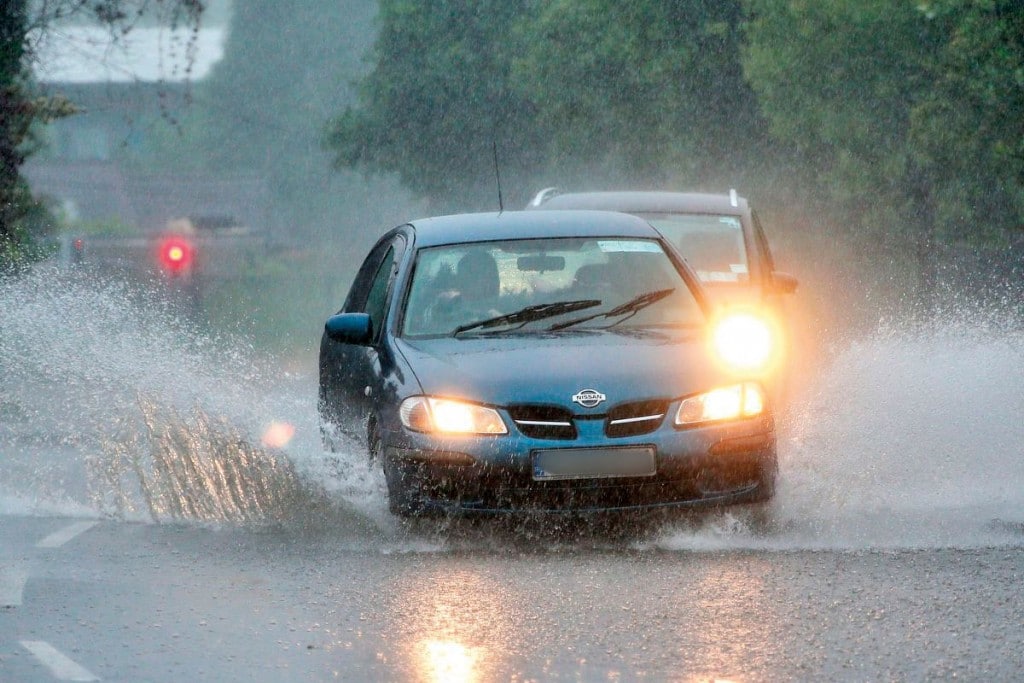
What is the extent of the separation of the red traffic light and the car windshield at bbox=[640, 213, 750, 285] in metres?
18.5

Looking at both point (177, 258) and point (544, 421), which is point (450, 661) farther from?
point (177, 258)

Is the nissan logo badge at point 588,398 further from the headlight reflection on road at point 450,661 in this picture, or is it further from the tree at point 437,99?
Result: the tree at point 437,99

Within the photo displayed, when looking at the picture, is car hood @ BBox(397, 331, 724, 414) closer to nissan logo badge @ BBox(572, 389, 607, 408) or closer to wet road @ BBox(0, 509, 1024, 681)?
nissan logo badge @ BBox(572, 389, 607, 408)

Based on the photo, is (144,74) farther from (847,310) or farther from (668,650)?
(668,650)

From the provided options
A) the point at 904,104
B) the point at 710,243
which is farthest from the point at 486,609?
the point at 904,104

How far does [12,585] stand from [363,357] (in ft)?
7.63

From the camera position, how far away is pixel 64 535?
8.72m

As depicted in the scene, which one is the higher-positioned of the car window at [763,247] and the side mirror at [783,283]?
the car window at [763,247]

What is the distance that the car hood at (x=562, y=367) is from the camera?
794 cm

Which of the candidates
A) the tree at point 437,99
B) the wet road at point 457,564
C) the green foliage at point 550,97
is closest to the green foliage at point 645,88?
the green foliage at point 550,97

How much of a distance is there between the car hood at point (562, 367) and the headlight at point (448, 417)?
45mm

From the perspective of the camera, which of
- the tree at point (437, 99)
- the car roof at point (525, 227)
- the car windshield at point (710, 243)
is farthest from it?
the tree at point (437, 99)

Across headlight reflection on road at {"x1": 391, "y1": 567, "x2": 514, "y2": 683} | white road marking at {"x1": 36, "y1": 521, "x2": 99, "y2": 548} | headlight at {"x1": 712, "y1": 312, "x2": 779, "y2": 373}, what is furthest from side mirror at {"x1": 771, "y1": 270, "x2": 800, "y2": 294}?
headlight reflection on road at {"x1": 391, "y1": 567, "x2": 514, "y2": 683}

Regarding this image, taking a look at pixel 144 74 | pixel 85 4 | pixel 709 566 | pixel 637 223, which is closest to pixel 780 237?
pixel 85 4
